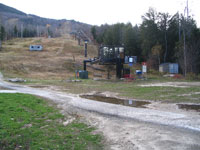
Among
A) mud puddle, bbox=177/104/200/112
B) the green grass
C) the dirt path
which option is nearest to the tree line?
mud puddle, bbox=177/104/200/112

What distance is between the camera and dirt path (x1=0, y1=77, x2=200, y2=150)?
227 inches

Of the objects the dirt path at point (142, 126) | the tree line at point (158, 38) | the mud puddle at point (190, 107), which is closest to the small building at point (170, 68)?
the tree line at point (158, 38)

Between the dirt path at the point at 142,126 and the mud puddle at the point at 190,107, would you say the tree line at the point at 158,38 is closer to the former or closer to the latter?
the mud puddle at the point at 190,107

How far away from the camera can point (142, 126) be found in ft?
24.3

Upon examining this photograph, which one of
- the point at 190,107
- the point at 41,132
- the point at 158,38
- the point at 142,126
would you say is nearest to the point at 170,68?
the point at 158,38

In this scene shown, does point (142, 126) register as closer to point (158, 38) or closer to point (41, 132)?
point (41, 132)

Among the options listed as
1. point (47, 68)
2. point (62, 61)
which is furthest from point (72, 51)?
point (47, 68)

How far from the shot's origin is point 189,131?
6.70 meters

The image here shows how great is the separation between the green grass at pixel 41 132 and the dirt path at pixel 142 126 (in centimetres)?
58

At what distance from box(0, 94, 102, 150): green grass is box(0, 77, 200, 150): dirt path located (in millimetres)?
582

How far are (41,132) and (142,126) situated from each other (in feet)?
11.2

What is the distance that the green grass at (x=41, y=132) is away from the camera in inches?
228

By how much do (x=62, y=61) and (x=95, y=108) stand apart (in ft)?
124

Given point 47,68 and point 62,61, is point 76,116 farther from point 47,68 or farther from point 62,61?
point 62,61
